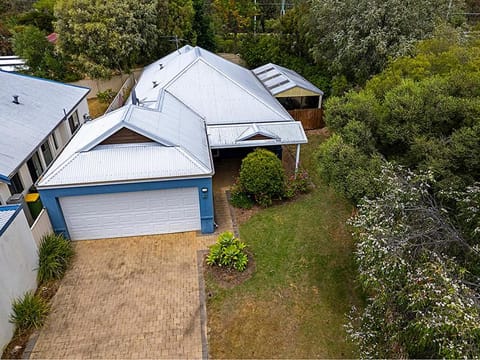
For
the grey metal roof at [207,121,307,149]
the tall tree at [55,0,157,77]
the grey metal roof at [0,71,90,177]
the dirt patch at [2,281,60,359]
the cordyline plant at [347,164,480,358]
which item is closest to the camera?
the cordyline plant at [347,164,480,358]

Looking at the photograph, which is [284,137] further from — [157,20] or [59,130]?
[157,20]

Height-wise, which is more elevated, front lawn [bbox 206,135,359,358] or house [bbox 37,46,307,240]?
house [bbox 37,46,307,240]

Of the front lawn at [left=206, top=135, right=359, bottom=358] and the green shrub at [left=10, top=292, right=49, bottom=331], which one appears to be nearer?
the front lawn at [left=206, top=135, right=359, bottom=358]

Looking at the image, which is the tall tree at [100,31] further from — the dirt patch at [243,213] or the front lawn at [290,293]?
the front lawn at [290,293]

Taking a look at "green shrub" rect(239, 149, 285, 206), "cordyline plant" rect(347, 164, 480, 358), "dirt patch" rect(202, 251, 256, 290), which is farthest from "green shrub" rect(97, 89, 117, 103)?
"cordyline plant" rect(347, 164, 480, 358)

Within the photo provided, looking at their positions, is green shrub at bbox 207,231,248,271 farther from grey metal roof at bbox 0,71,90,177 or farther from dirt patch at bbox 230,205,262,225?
grey metal roof at bbox 0,71,90,177

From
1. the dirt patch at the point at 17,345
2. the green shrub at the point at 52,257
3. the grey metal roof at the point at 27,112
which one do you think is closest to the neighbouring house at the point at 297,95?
the grey metal roof at the point at 27,112

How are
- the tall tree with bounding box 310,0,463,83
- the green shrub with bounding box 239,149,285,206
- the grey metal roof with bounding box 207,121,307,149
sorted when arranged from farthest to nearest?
1. the tall tree with bounding box 310,0,463,83
2. the grey metal roof with bounding box 207,121,307,149
3. the green shrub with bounding box 239,149,285,206
